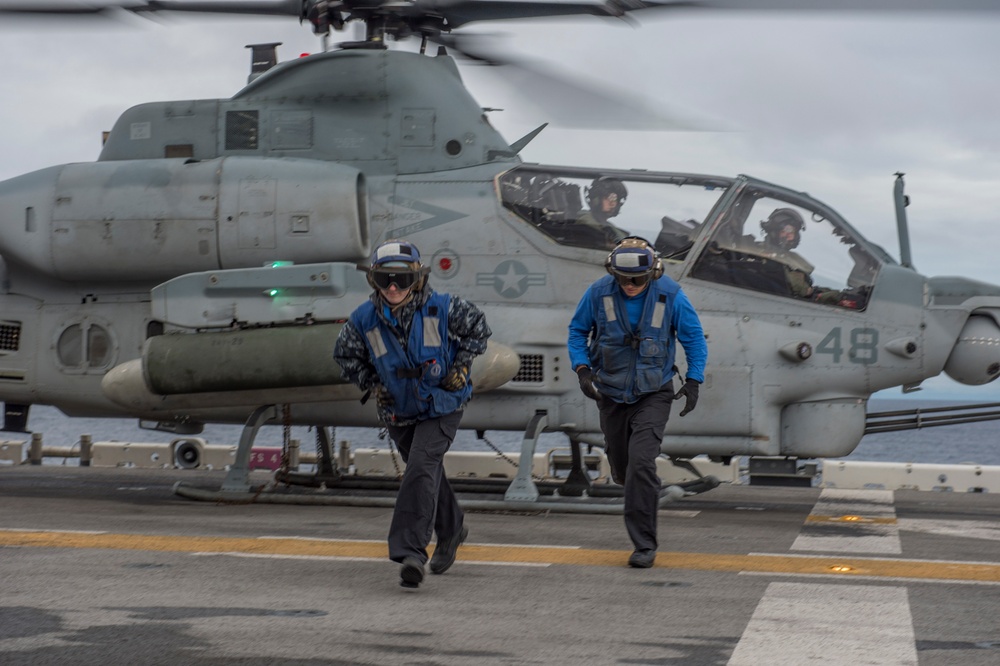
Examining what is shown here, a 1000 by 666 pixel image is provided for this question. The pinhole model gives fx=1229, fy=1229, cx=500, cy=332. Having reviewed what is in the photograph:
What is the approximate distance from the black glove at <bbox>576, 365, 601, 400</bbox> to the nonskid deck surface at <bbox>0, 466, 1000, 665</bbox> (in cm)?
97

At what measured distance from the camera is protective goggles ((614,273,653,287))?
24.1 feet

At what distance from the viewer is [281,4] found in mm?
10891

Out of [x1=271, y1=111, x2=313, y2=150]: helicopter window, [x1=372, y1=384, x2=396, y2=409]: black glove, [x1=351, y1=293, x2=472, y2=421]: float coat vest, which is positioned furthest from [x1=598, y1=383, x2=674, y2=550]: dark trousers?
[x1=271, y1=111, x2=313, y2=150]: helicopter window

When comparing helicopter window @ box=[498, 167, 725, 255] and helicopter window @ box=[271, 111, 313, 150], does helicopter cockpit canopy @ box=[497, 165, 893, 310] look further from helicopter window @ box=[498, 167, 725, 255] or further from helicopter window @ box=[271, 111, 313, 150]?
helicopter window @ box=[271, 111, 313, 150]

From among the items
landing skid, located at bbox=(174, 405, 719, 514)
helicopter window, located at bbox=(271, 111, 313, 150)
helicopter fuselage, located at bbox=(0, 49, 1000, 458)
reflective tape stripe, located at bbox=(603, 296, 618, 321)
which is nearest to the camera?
reflective tape stripe, located at bbox=(603, 296, 618, 321)

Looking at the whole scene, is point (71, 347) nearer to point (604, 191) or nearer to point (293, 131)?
point (293, 131)

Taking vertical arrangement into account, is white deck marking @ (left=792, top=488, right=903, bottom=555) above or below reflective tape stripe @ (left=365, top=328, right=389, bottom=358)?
below

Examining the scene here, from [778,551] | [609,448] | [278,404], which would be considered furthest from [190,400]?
[778,551]

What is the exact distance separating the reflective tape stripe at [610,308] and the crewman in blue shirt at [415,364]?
1.03m

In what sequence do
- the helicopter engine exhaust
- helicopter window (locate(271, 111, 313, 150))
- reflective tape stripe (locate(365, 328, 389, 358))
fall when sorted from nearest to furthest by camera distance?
1. reflective tape stripe (locate(365, 328, 389, 358))
2. the helicopter engine exhaust
3. helicopter window (locate(271, 111, 313, 150))

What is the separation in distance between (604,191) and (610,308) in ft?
12.0

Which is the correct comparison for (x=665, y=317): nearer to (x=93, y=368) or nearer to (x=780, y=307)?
(x=780, y=307)

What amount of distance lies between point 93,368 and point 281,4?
3838mm

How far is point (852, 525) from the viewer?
31.8ft
